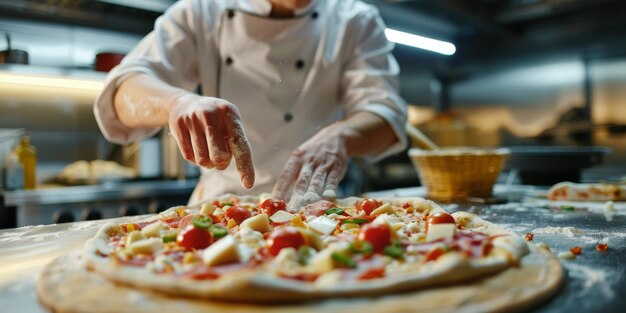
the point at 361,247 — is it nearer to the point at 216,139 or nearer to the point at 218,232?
the point at 218,232

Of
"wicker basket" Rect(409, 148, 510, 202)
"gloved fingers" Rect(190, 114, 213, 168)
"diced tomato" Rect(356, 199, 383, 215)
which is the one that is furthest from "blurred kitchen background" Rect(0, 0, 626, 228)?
"gloved fingers" Rect(190, 114, 213, 168)

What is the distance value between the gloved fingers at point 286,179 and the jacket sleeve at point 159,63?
768 millimetres

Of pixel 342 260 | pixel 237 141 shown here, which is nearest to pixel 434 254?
pixel 342 260

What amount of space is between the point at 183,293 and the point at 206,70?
6.20ft

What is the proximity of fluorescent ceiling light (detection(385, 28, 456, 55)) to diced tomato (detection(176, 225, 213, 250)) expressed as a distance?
4.39m

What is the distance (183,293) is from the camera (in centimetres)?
87

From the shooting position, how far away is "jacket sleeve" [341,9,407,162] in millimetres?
2506

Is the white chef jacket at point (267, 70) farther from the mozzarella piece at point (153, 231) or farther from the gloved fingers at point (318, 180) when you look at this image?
the mozzarella piece at point (153, 231)

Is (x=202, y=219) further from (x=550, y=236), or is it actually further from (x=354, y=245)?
(x=550, y=236)

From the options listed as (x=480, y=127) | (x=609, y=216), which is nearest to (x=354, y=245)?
(x=609, y=216)

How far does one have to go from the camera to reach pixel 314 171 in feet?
6.77

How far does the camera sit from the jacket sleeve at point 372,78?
251 cm

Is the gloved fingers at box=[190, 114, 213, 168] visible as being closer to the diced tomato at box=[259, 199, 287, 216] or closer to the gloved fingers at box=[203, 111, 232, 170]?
the gloved fingers at box=[203, 111, 232, 170]

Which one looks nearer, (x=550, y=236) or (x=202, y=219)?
(x=202, y=219)
